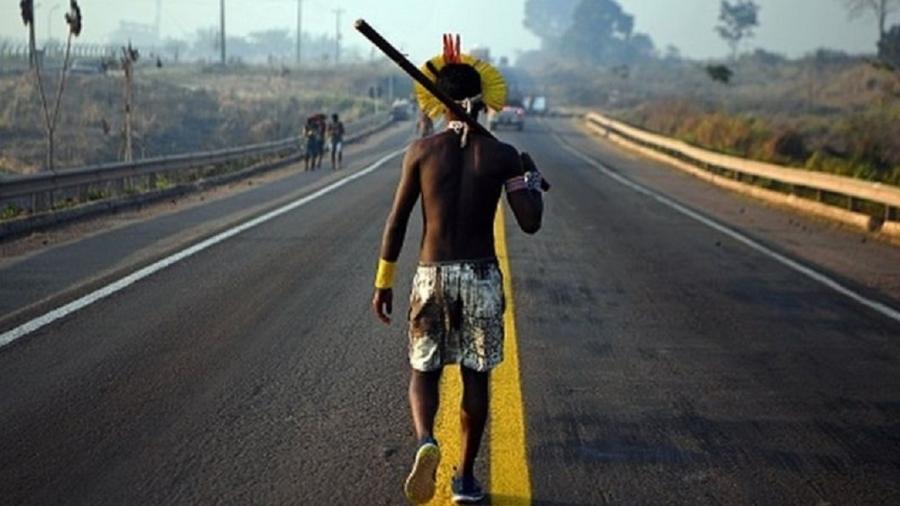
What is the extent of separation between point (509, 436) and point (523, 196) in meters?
1.60

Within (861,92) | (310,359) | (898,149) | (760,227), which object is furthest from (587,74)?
(310,359)

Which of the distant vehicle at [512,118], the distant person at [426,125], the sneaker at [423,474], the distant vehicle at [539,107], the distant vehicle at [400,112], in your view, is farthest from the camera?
the distant vehicle at [539,107]

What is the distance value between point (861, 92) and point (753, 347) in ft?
245

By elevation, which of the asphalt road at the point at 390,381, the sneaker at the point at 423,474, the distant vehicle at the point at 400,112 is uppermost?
the sneaker at the point at 423,474

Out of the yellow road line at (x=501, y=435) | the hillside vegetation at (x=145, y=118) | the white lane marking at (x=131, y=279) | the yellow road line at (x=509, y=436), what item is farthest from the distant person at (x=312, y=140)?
the yellow road line at (x=501, y=435)

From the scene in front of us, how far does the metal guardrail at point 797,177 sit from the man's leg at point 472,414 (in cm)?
1235

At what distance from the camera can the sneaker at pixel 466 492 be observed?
4.78 metres

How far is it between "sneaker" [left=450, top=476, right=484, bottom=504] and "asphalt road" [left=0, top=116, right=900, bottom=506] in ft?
0.86

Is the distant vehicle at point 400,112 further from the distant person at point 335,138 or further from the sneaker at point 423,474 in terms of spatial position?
the sneaker at point 423,474

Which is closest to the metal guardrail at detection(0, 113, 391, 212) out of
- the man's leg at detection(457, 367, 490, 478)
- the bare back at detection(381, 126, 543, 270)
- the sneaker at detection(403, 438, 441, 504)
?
the bare back at detection(381, 126, 543, 270)

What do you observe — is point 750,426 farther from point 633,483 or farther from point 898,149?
point 898,149

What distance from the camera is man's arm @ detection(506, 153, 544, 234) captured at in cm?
469

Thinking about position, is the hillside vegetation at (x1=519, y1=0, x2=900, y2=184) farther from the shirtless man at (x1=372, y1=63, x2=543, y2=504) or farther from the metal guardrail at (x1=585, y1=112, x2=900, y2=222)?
the shirtless man at (x1=372, y1=63, x2=543, y2=504)

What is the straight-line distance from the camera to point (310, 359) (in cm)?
746
